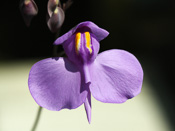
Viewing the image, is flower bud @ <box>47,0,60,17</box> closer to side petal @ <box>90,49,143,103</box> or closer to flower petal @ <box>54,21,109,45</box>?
flower petal @ <box>54,21,109,45</box>

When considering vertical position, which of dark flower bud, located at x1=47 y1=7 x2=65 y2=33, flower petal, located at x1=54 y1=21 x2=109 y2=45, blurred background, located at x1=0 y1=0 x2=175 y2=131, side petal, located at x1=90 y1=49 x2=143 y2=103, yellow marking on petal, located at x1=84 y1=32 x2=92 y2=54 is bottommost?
blurred background, located at x1=0 y1=0 x2=175 y2=131

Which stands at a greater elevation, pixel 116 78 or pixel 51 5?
pixel 51 5

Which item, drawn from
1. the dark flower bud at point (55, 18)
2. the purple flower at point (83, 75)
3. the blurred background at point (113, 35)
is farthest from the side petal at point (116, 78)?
the blurred background at point (113, 35)

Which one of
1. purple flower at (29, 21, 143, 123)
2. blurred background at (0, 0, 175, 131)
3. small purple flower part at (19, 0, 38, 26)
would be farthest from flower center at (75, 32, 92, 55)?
blurred background at (0, 0, 175, 131)

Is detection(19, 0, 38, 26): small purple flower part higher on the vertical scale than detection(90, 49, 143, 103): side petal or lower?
higher

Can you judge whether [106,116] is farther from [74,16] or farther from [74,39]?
[74,39]

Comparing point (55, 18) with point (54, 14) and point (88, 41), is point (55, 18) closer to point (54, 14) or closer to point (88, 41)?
point (54, 14)

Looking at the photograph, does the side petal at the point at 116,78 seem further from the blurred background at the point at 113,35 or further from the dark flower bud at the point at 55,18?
the blurred background at the point at 113,35

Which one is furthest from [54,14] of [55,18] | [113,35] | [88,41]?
[113,35]
